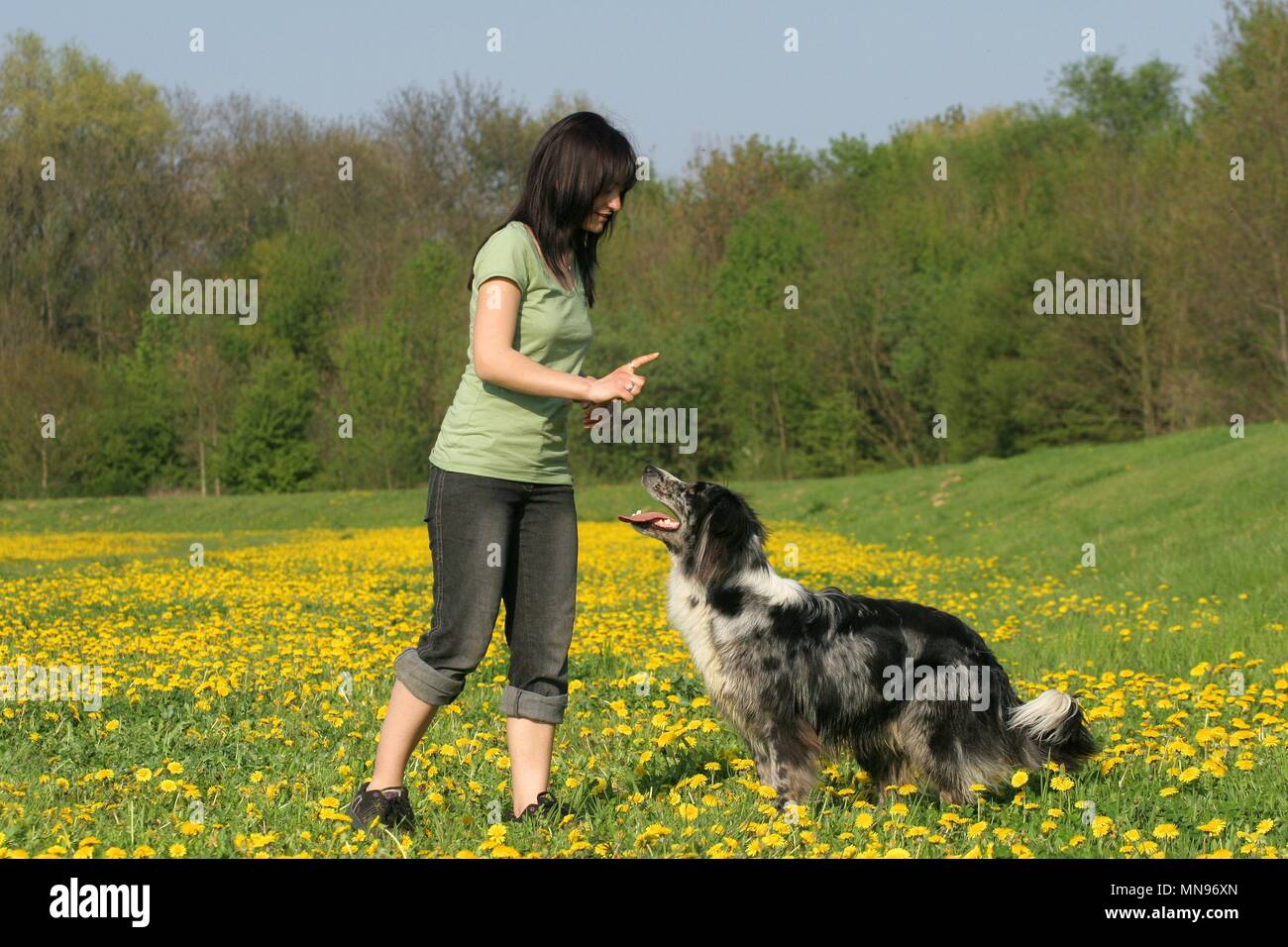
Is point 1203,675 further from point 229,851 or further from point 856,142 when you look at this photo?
point 856,142

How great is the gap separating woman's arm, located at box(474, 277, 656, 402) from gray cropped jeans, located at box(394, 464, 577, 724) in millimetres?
400

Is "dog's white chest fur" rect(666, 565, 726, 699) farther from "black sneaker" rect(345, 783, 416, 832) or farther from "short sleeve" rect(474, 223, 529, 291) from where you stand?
"short sleeve" rect(474, 223, 529, 291)

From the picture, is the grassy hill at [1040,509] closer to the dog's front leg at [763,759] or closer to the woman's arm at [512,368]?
the dog's front leg at [763,759]

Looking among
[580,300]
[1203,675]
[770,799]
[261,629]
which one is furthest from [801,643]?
[261,629]

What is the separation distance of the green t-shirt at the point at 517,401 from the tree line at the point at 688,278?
1219 inches

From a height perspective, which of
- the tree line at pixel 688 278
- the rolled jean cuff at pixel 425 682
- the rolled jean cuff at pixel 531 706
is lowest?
the rolled jean cuff at pixel 531 706

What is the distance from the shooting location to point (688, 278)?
52.0 meters

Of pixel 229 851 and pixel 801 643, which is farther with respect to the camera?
pixel 801 643

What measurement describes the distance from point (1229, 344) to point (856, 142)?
30.3m

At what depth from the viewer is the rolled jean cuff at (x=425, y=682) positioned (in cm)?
462

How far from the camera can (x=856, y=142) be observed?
60750 millimetres

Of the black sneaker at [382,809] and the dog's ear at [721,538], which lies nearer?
the black sneaker at [382,809]

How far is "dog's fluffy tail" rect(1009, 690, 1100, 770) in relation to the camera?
5320mm

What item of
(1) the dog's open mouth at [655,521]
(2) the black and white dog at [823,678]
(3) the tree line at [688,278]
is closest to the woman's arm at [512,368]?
(1) the dog's open mouth at [655,521]
